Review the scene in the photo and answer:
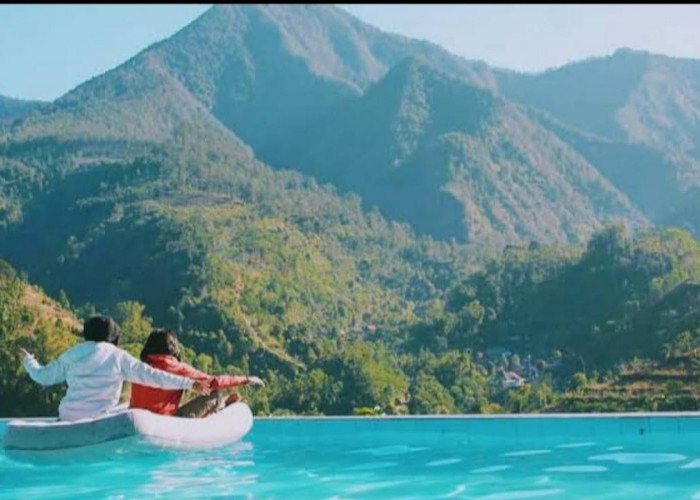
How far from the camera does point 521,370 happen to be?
171ft

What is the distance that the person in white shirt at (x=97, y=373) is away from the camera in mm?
5340

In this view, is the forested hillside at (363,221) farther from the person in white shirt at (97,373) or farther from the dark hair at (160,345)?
the person in white shirt at (97,373)

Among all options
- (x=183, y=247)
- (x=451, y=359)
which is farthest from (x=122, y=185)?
(x=451, y=359)

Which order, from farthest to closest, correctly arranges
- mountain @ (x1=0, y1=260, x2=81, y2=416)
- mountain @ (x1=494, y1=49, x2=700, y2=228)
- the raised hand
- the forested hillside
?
mountain @ (x1=494, y1=49, x2=700, y2=228), the forested hillside, mountain @ (x1=0, y1=260, x2=81, y2=416), the raised hand

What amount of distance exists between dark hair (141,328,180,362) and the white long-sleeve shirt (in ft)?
1.43

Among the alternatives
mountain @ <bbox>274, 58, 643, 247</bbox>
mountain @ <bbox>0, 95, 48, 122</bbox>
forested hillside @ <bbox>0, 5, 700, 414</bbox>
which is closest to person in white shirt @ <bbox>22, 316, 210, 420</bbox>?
forested hillside @ <bbox>0, 5, 700, 414</bbox>

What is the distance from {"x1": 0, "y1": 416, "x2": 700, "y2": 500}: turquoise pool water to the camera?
5.21 metres

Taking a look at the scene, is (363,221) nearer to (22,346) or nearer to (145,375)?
(22,346)

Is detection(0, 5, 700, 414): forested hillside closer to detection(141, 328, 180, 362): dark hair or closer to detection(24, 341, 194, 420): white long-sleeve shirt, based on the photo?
detection(141, 328, 180, 362): dark hair

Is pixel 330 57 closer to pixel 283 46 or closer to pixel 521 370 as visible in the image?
pixel 283 46

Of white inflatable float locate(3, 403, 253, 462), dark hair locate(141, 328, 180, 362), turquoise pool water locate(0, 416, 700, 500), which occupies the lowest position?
turquoise pool water locate(0, 416, 700, 500)

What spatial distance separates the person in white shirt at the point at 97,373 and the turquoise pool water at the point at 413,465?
0.32 m

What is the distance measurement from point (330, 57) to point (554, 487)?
172 m

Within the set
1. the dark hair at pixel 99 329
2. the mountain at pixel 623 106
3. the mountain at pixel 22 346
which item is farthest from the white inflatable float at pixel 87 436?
the mountain at pixel 623 106
